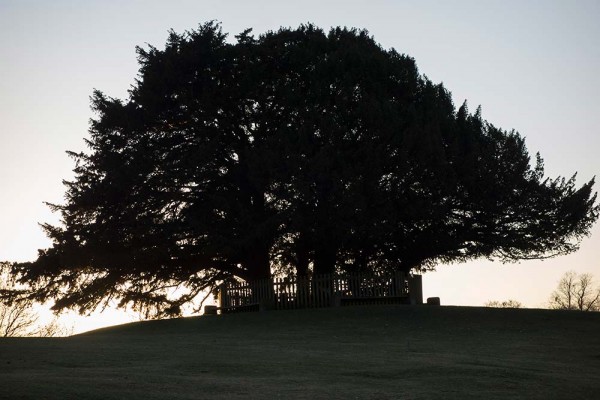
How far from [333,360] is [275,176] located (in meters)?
17.0

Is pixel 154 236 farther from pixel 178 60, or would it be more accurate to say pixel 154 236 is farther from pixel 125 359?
pixel 125 359

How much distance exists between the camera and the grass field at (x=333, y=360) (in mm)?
14922

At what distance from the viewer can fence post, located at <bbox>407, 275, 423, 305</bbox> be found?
37.8 meters

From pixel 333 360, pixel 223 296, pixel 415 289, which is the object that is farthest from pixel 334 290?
pixel 333 360

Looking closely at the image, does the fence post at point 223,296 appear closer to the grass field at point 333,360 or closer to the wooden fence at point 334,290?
the wooden fence at point 334,290

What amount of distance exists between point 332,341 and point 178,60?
20018mm

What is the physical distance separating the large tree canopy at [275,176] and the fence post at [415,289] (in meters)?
1.91

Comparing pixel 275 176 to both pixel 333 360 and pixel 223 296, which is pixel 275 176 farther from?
pixel 333 360

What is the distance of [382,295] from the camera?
37531 mm

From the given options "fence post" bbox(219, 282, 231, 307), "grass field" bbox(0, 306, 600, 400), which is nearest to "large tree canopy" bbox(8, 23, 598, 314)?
"fence post" bbox(219, 282, 231, 307)

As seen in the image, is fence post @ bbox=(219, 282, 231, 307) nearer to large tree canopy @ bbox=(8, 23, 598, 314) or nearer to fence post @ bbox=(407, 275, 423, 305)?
large tree canopy @ bbox=(8, 23, 598, 314)

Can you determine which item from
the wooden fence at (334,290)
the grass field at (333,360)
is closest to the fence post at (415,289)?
the wooden fence at (334,290)

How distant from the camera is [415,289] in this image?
38.0 meters

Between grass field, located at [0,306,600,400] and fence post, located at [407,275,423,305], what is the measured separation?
14.9 ft
